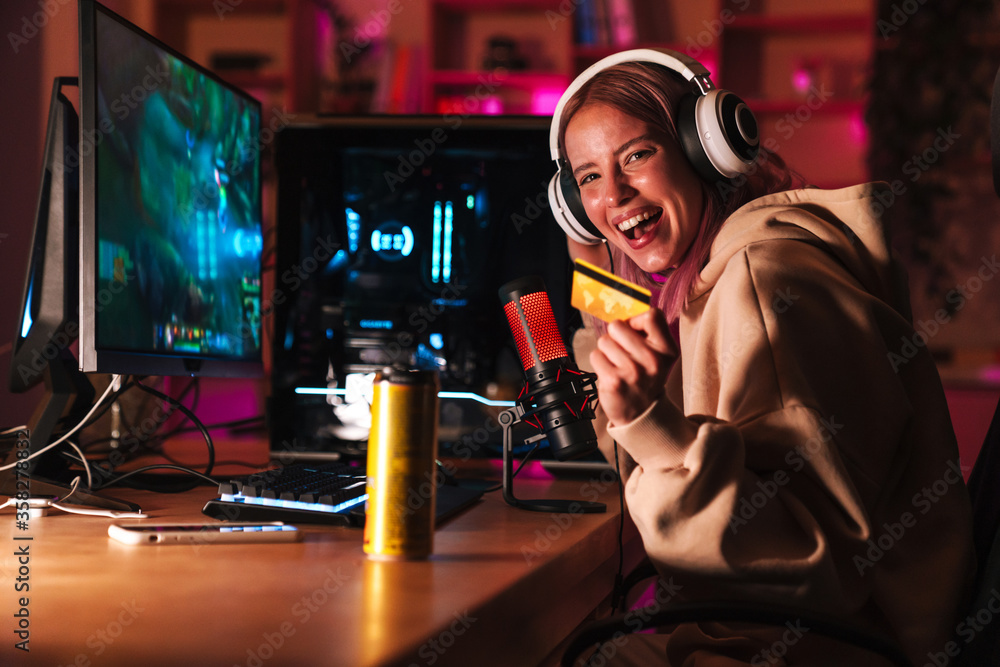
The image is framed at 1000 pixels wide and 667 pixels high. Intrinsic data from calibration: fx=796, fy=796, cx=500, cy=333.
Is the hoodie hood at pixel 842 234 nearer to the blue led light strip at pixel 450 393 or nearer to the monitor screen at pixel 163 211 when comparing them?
the blue led light strip at pixel 450 393

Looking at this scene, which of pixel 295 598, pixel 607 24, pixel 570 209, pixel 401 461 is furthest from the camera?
pixel 607 24

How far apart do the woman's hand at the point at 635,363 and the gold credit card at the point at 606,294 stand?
3 cm

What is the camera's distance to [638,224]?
1.20 meters

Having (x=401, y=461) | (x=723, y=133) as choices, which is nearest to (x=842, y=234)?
(x=723, y=133)

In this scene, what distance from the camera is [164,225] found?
109 cm

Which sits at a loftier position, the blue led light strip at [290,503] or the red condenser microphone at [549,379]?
the red condenser microphone at [549,379]

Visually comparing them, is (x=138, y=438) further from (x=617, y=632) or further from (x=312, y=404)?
(x=617, y=632)

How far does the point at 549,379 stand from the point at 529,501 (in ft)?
0.56

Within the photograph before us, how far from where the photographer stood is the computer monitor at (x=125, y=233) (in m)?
0.93

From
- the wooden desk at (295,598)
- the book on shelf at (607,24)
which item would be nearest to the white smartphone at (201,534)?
the wooden desk at (295,598)

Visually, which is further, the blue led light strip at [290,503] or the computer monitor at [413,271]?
the computer monitor at [413,271]

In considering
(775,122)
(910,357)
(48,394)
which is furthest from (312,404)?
(775,122)

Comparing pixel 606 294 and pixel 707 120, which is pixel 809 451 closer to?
pixel 606 294

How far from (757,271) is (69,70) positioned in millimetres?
2081
